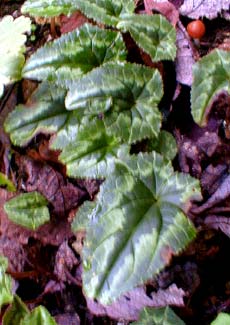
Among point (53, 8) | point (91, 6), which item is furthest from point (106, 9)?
point (53, 8)

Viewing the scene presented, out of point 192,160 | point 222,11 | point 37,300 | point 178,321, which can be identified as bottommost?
point 37,300

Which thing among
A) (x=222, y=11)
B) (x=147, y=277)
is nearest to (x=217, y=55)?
(x=222, y=11)

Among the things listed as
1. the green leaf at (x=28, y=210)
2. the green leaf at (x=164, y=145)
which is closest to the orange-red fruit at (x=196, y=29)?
the green leaf at (x=164, y=145)

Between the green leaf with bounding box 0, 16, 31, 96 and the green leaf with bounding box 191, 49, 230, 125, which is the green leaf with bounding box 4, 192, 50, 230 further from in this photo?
the green leaf with bounding box 191, 49, 230, 125

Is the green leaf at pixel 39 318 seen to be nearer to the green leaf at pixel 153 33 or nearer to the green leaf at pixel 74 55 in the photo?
the green leaf at pixel 74 55

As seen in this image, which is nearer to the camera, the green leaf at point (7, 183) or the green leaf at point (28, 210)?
the green leaf at point (28, 210)

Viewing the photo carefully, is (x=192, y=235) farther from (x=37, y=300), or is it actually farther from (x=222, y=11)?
(x=222, y=11)

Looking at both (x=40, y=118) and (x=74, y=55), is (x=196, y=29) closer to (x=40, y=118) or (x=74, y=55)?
(x=74, y=55)
